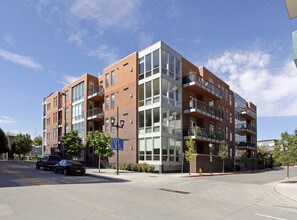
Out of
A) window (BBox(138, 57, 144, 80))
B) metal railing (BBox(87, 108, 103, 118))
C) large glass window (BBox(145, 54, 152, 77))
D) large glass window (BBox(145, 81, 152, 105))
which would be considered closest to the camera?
large glass window (BBox(145, 81, 152, 105))

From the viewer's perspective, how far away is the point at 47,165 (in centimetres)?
3234

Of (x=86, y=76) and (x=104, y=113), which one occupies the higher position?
(x=86, y=76)

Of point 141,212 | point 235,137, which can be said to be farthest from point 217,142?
point 141,212

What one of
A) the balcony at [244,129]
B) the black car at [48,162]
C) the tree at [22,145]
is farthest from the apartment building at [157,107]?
the tree at [22,145]

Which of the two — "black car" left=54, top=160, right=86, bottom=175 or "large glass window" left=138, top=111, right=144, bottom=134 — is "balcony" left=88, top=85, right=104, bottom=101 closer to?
"large glass window" left=138, top=111, right=144, bottom=134

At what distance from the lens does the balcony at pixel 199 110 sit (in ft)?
116

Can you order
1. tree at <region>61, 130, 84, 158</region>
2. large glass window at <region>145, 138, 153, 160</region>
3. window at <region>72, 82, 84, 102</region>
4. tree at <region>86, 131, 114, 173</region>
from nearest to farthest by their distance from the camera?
tree at <region>86, 131, 114, 173</region>
large glass window at <region>145, 138, 153, 160</region>
tree at <region>61, 130, 84, 158</region>
window at <region>72, 82, 84, 102</region>

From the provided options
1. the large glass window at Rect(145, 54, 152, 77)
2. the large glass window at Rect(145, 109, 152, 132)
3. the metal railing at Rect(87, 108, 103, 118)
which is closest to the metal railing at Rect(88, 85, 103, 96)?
the metal railing at Rect(87, 108, 103, 118)

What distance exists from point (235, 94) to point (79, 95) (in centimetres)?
2835

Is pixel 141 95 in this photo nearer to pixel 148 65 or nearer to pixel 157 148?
pixel 148 65

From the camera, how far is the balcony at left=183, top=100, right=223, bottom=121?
3531 centimetres

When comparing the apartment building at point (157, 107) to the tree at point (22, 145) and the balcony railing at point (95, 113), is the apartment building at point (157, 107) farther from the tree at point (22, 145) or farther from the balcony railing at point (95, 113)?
the tree at point (22, 145)

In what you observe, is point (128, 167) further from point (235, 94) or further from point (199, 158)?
point (235, 94)

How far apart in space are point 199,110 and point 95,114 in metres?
14.9
